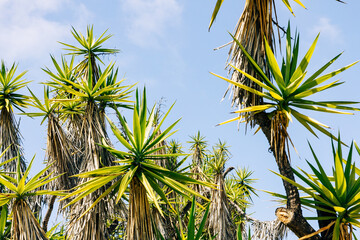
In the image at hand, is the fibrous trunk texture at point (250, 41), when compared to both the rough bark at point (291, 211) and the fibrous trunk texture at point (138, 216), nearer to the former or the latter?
the rough bark at point (291, 211)

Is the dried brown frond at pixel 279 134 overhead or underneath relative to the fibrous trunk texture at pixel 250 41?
underneath

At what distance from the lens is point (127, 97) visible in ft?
29.7

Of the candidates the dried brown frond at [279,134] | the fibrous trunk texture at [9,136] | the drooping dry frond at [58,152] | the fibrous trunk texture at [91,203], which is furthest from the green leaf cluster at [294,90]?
the fibrous trunk texture at [9,136]

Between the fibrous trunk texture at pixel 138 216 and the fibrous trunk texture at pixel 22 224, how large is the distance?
6.63ft

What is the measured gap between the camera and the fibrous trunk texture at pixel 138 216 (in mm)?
5379

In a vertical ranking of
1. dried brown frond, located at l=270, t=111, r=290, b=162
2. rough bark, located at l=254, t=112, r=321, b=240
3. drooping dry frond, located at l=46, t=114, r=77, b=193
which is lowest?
rough bark, located at l=254, t=112, r=321, b=240

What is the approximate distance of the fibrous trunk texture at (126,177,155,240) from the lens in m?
5.38

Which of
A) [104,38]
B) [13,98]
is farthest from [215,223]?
[13,98]

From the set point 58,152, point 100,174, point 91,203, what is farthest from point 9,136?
point 100,174

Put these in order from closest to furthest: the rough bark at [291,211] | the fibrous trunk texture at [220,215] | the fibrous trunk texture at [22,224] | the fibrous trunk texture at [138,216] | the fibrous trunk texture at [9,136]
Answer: the rough bark at [291,211], the fibrous trunk texture at [138,216], the fibrous trunk texture at [22,224], the fibrous trunk texture at [220,215], the fibrous trunk texture at [9,136]

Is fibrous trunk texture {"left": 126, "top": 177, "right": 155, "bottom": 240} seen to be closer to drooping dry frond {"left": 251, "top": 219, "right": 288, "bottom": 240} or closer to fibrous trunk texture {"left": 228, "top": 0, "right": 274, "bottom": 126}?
fibrous trunk texture {"left": 228, "top": 0, "right": 274, "bottom": 126}

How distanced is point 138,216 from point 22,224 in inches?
85.8

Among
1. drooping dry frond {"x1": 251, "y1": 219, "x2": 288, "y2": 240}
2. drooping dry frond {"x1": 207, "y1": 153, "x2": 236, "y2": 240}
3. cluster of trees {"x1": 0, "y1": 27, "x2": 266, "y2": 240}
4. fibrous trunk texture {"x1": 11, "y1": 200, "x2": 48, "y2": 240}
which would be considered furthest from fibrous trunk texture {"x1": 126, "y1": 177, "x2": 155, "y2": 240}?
drooping dry frond {"x1": 251, "y1": 219, "x2": 288, "y2": 240}

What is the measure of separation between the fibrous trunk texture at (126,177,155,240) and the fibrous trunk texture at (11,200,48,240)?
2.02 meters
